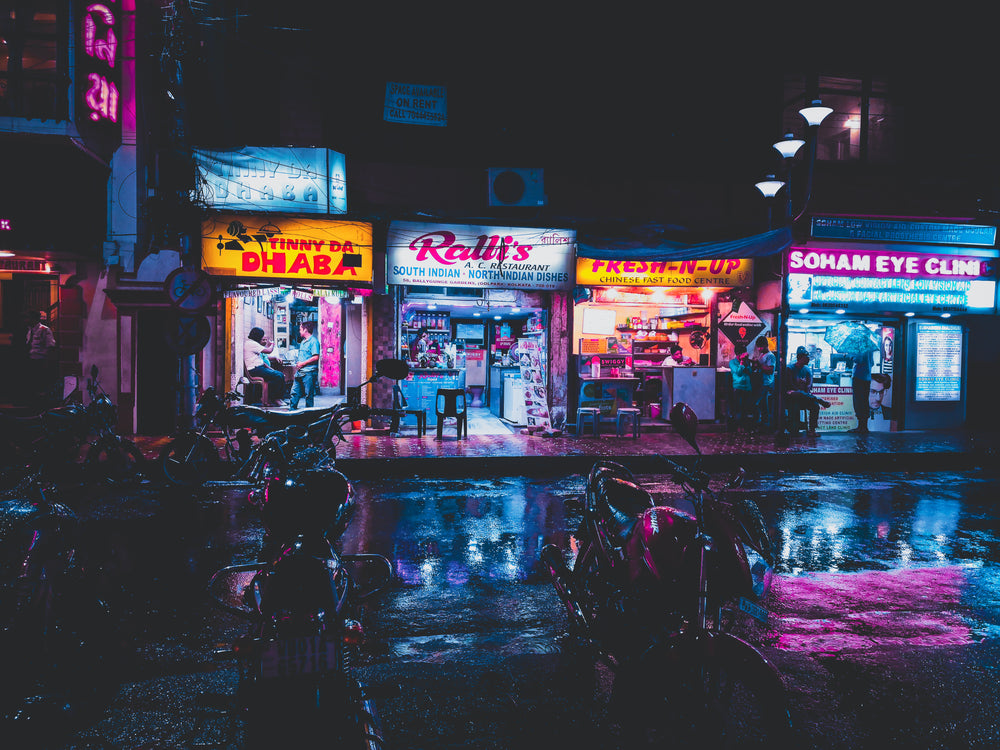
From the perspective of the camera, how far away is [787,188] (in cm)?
1394

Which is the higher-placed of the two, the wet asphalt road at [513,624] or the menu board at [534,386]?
the menu board at [534,386]

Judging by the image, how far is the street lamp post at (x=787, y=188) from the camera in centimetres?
1174

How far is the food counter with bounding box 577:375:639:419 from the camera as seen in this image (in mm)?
13984

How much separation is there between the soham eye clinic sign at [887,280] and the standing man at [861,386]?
1.21 m

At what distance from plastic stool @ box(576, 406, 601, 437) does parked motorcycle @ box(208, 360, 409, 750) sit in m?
10.6

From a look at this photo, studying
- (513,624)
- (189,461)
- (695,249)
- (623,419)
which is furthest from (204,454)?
(695,249)

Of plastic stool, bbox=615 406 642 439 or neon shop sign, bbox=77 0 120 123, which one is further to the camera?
plastic stool, bbox=615 406 642 439

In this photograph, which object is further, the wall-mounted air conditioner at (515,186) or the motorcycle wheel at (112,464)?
the wall-mounted air conditioner at (515,186)

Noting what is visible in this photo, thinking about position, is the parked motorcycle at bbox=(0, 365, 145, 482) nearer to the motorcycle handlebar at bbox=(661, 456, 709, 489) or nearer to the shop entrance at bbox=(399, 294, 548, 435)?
the shop entrance at bbox=(399, 294, 548, 435)

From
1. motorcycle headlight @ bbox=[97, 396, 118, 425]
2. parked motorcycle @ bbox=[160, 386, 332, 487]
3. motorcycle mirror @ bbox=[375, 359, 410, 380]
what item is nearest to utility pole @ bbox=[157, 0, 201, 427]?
motorcycle headlight @ bbox=[97, 396, 118, 425]

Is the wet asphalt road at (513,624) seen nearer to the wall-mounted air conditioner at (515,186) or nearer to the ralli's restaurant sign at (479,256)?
the ralli's restaurant sign at (479,256)

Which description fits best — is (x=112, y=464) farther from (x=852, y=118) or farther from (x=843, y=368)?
(x=852, y=118)

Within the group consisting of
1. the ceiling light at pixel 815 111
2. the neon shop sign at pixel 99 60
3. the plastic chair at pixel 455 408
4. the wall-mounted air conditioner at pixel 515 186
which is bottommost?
the plastic chair at pixel 455 408

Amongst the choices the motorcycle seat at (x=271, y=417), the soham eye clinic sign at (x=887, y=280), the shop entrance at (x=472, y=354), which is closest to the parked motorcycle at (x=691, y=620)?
the motorcycle seat at (x=271, y=417)
